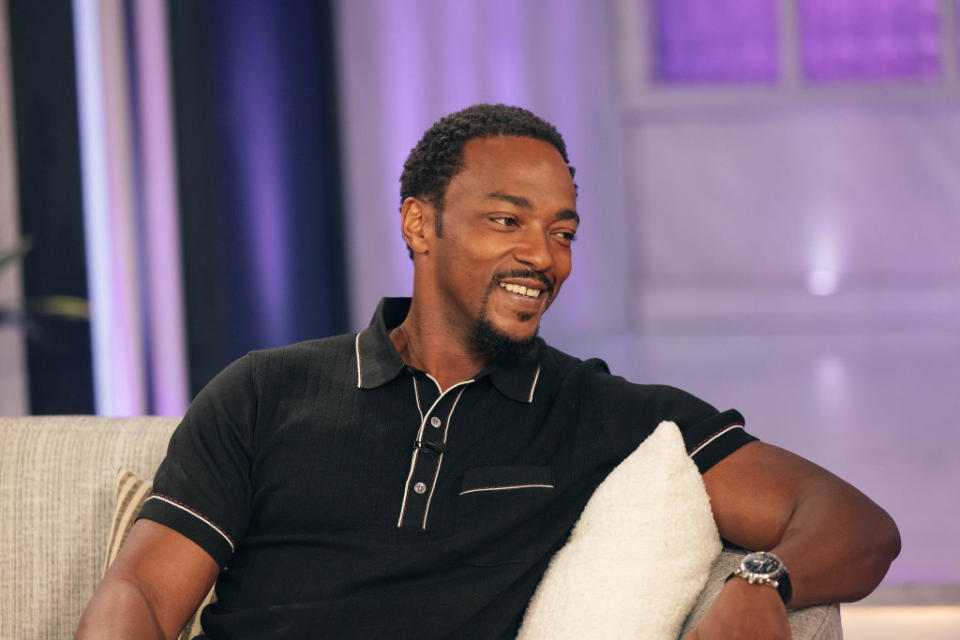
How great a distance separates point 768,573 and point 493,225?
1.93 ft

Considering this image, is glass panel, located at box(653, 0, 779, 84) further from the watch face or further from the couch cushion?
the watch face

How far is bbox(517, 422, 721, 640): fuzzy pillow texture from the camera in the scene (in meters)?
1.27

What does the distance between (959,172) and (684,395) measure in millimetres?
6488

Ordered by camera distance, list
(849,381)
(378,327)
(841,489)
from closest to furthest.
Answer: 1. (841,489)
2. (378,327)
3. (849,381)

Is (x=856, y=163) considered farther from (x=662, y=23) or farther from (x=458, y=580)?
(x=458, y=580)

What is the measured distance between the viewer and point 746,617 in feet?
3.71

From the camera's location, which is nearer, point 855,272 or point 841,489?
point 841,489

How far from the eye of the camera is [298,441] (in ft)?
4.64

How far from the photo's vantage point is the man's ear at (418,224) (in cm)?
159

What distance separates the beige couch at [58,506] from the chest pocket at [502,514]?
1.80ft

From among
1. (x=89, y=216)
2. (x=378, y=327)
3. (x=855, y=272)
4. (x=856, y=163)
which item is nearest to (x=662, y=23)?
(x=856, y=163)

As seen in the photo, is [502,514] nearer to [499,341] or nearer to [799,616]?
[499,341]

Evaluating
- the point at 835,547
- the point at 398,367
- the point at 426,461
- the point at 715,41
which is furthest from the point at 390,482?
the point at 715,41

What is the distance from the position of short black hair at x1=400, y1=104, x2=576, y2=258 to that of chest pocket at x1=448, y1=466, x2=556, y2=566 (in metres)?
0.37
